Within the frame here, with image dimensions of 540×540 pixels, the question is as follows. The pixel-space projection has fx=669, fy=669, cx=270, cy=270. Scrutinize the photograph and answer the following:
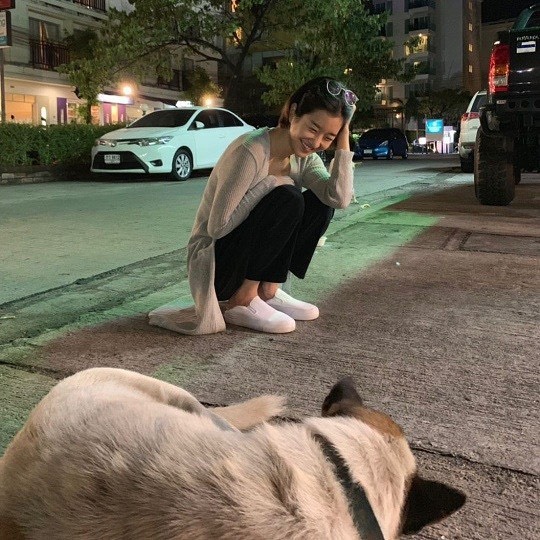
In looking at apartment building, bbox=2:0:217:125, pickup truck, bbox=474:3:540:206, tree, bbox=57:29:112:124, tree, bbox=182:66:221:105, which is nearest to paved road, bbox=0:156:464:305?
pickup truck, bbox=474:3:540:206

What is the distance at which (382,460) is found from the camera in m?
1.39

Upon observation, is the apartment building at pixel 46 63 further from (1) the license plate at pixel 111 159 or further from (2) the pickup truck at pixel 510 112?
(2) the pickup truck at pixel 510 112

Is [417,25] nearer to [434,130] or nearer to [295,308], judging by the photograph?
[434,130]

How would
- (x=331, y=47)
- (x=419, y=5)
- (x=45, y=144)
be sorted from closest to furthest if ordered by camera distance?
(x=45, y=144) → (x=331, y=47) → (x=419, y=5)

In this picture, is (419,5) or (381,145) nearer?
(381,145)

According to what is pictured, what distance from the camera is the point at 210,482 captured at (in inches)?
49.7

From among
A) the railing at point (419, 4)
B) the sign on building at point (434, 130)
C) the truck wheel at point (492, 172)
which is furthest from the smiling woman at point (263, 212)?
the railing at point (419, 4)

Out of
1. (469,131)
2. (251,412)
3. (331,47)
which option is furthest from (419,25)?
(251,412)

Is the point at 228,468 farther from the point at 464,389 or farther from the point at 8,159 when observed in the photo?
the point at 8,159

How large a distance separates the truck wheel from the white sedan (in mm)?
7394

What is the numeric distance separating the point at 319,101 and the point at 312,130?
148mm


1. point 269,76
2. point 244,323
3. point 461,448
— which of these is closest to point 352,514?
point 461,448

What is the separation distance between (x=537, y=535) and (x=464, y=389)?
3.21 ft

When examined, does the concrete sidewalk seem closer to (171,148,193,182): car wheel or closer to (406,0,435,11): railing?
(171,148,193,182): car wheel
